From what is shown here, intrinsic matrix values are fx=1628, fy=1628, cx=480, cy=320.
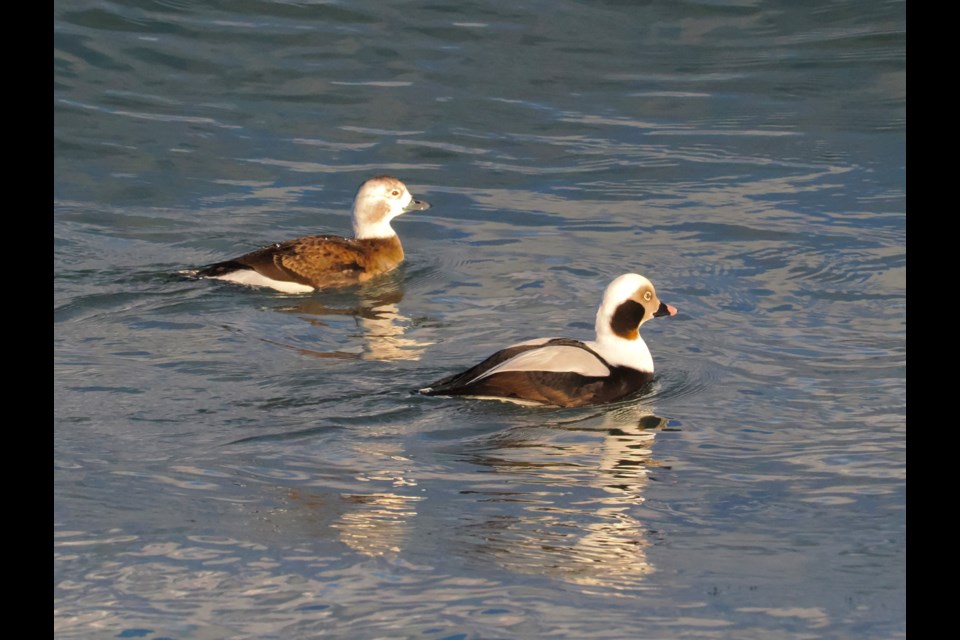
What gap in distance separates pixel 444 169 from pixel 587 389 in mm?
5828

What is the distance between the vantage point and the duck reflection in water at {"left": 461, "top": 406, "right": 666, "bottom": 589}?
625 centimetres

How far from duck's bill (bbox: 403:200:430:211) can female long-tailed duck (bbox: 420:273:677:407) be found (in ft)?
11.4

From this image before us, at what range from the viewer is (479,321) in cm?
1035

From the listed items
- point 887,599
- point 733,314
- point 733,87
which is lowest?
point 887,599

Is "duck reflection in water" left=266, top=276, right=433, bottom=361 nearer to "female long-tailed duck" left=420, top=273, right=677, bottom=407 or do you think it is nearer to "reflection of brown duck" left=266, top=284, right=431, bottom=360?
"reflection of brown duck" left=266, top=284, right=431, bottom=360

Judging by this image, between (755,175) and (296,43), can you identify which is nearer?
(755,175)

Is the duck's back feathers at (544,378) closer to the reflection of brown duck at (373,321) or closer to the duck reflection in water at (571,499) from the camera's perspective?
the duck reflection in water at (571,499)

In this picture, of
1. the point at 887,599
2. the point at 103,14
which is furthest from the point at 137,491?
the point at 103,14

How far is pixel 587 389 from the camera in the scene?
349 inches

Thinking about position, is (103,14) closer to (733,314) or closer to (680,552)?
(733,314)

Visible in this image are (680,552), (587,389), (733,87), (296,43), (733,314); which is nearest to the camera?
(680,552)

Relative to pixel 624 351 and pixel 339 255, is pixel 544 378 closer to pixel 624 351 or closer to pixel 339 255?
pixel 624 351

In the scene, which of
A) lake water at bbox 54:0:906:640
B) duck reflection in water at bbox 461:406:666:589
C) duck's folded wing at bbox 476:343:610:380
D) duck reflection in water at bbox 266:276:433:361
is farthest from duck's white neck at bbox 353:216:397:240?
duck reflection in water at bbox 461:406:666:589

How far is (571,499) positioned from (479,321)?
11.1 ft
